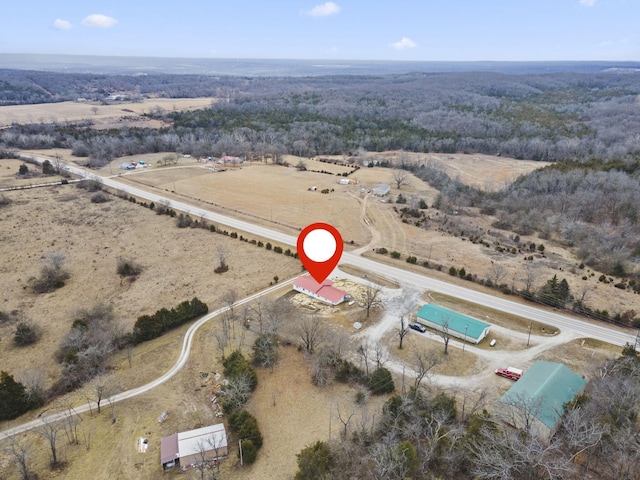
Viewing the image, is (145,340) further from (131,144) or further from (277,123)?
(277,123)

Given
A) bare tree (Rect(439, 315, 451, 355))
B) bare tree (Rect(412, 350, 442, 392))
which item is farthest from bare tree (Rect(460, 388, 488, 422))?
bare tree (Rect(439, 315, 451, 355))

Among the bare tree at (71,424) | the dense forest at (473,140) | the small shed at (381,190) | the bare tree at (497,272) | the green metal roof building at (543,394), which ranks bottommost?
the bare tree at (71,424)

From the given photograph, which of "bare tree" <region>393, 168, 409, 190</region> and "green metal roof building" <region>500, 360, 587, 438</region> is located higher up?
"bare tree" <region>393, 168, 409, 190</region>

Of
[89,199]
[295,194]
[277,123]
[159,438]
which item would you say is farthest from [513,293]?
[277,123]

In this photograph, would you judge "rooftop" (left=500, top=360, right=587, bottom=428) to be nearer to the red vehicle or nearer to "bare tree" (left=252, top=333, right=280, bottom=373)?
the red vehicle

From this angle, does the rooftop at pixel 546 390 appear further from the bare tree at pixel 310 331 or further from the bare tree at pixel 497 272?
the bare tree at pixel 497 272

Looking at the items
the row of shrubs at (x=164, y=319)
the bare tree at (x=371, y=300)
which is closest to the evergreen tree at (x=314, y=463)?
the bare tree at (x=371, y=300)

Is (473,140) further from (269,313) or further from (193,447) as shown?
(193,447)
